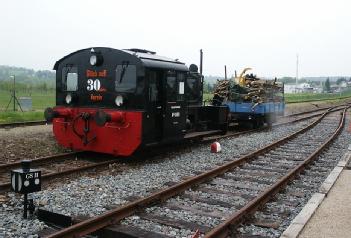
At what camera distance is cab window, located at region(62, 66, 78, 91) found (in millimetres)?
10658

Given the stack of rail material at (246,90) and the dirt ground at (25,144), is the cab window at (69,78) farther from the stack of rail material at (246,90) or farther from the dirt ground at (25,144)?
the stack of rail material at (246,90)

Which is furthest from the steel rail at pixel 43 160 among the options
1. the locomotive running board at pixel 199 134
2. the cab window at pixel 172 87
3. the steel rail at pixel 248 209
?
the steel rail at pixel 248 209

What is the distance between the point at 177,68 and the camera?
10914 millimetres

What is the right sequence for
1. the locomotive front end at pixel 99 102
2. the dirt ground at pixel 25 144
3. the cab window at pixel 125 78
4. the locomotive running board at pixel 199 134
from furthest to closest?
the locomotive running board at pixel 199 134 < the dirt ground at pixel 25 144 < the cab window at pixel 125 78 < the locomotive front end at pixel 99 102

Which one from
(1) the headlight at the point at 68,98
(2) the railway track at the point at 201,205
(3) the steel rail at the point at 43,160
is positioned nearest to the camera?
(2) the railway track at the point at 201,205

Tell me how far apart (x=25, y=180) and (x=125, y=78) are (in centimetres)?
450

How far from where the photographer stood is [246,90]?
20016 mm

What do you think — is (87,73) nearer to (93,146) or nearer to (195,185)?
(93,146)

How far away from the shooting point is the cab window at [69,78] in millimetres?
10658

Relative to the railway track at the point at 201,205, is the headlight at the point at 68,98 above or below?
above

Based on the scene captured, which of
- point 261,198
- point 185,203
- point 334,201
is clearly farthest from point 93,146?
point 334,201

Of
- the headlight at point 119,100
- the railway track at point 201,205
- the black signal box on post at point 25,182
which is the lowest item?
the railway track at point 201,205

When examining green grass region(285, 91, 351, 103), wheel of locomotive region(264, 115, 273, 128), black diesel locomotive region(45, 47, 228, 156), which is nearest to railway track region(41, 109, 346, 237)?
black diesel locomotive region(45, 47, 228, 156)

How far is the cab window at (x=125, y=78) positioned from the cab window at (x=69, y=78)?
1296 millimetres
